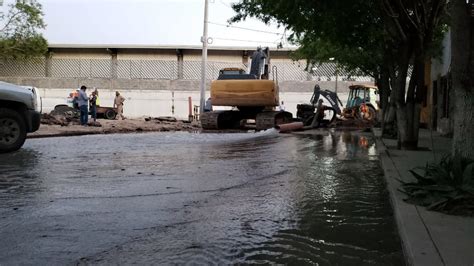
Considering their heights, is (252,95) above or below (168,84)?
below

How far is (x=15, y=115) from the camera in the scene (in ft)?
43.3

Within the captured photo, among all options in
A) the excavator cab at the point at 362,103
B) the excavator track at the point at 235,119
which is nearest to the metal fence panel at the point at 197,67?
the excavator cab at the point at 362,103

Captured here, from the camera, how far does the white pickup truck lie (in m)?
13.1

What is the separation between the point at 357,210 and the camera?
703cm

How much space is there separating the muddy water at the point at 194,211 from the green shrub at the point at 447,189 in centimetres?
49

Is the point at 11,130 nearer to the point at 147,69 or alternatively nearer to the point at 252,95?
the point at 252,95

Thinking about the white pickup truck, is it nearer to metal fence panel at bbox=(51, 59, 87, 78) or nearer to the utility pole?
the utility pole

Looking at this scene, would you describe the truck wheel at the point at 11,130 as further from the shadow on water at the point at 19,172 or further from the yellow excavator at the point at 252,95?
the yellow excavator at the point at 252,95

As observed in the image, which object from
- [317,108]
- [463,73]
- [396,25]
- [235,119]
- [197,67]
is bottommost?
[235,119]

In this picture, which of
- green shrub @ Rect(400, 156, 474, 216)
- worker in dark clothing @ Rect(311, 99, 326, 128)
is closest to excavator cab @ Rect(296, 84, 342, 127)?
worker in dark clothing @ Rect(311, 99, 326, 128)

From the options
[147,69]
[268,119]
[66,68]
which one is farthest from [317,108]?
[66,68]

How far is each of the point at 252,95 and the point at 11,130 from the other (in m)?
12.0

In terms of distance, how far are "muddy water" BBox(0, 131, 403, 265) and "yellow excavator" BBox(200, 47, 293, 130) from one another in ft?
36.7

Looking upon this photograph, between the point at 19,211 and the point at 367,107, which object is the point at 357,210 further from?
the point at 367,107
